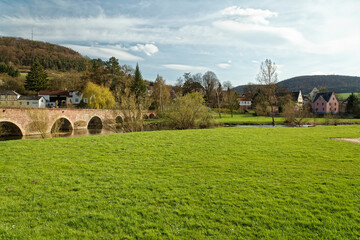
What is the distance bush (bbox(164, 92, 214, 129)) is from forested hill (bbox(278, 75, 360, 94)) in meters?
134

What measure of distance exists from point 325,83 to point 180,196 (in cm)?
17736

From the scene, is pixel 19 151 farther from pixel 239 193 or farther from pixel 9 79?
pixel 9 79

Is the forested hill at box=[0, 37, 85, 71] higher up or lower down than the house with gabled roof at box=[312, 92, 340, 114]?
higher up

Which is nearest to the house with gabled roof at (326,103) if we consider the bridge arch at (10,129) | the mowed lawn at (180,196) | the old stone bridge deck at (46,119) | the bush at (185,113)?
the bush at (185,113)

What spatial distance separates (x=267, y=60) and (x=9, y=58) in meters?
126

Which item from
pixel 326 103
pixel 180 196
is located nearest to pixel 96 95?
pixel 180 196

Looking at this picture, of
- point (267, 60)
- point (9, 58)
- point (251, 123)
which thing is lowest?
point (251, 123)

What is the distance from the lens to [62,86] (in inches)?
3113

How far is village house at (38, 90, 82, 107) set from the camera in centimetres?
6588

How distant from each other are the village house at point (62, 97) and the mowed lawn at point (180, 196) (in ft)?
199

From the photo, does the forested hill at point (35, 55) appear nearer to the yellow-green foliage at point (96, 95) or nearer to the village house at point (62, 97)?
the village house at point (62, 97)

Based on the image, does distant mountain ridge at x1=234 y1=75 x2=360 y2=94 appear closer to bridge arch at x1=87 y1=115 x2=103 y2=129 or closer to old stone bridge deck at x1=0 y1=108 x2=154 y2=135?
bridge arch at x1=87 y1=115 x2=103 y2=129

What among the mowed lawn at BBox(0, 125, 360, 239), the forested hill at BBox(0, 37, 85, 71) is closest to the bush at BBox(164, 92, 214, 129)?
the mowed lawn at BBox(0, 125, 360, 239)

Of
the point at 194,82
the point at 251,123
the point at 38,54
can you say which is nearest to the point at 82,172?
the point at 251,123
